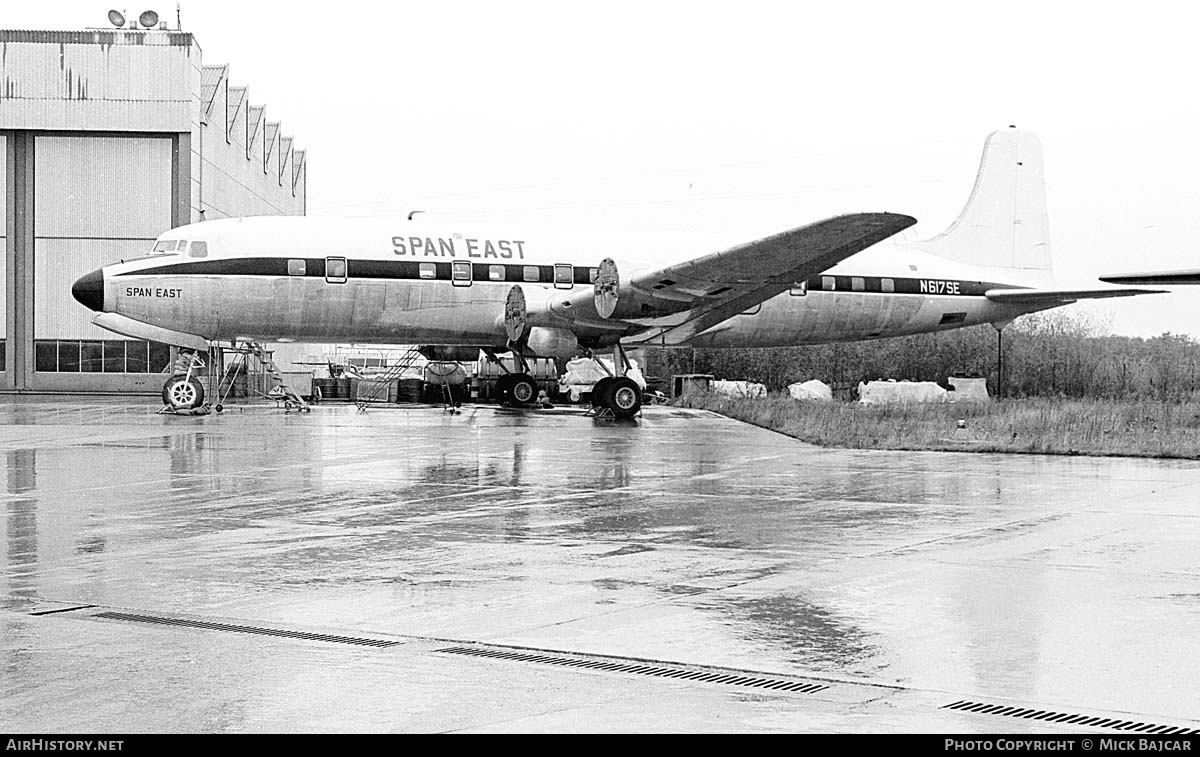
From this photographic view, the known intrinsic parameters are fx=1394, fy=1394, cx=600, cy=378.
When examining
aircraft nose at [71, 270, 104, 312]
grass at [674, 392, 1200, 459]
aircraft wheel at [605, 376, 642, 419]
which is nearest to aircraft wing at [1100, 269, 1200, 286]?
grass at [674, 392, 1200, 459]

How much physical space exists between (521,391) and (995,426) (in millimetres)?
12765

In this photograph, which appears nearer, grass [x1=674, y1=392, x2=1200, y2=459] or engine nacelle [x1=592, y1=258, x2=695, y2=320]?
grass [x1=674, y1=392, x2=1200, y2=459]

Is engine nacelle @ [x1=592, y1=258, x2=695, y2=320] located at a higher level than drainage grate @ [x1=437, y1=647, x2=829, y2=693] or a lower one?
higher

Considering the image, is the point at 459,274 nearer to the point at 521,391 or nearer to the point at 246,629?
the point at 521,391

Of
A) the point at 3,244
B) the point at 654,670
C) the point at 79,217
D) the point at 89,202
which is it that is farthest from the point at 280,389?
the point at 654,670

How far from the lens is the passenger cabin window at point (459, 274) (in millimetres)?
28328

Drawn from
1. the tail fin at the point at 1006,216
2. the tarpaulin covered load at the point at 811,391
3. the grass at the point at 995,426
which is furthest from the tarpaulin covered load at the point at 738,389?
the grass at the point at 995,426

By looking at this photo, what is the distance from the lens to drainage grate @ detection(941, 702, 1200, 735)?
481 cm

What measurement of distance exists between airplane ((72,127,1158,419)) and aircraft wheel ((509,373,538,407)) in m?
1.37

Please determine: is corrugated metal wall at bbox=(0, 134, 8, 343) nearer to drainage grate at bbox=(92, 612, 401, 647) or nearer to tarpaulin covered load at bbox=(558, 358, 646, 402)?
tarpaulin covered load at bbox=(558, 358, 646, 402)

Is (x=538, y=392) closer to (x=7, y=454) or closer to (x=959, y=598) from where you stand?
(x=7, y=454)

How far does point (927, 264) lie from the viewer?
3250 centimetres

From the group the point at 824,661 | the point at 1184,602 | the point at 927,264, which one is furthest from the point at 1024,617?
the point at 927,264

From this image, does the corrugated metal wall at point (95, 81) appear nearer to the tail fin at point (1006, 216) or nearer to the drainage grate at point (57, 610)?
the tail fin at point (1006, 216)
